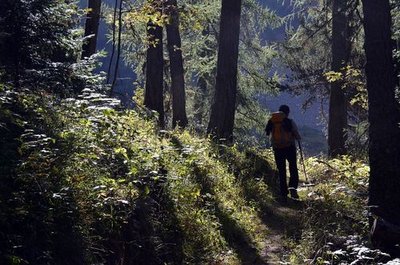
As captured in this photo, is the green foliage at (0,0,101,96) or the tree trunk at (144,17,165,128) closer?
the green foliage at (0,0,101,96)

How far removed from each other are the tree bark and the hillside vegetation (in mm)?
388

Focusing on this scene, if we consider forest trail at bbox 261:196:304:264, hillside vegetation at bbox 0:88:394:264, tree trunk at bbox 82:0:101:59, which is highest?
tree trunk at bbox 82:0:101:59

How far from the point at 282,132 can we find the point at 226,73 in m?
3.15

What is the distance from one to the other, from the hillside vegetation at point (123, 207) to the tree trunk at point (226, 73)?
3425 mm

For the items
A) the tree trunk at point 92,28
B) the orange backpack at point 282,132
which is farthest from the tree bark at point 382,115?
the tree trunk at point 92,28

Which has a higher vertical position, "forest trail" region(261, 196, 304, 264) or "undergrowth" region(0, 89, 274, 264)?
"undergrowth" region(0, 89, 274, 264)

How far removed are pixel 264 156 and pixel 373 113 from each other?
5.44 meters

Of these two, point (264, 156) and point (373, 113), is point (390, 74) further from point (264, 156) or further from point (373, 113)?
point (264, 156)

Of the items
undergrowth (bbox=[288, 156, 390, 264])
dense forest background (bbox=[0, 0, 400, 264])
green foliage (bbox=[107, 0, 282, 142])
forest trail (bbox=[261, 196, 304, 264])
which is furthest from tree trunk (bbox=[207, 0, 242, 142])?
green foliage (bbox=[107, 0, 282, 142])

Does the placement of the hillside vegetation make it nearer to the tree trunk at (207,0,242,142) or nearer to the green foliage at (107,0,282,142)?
the tree trunk at (207,0,242,142)

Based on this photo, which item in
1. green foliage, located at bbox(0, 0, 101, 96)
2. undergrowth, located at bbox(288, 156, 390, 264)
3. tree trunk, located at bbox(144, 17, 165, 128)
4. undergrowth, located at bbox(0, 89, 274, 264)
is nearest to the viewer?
undergrowth, located at bbox(0, 89, 274, 264)

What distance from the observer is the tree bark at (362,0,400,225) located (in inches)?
275

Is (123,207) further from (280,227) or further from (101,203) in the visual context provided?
(280,227)

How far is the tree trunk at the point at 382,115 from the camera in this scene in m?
6.99
